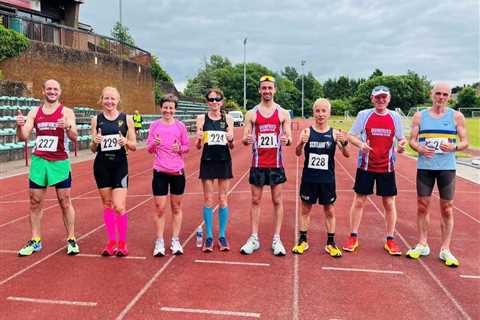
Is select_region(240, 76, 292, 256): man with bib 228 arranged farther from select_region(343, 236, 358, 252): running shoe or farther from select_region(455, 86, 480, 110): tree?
select_region(455, 86, 480, 110): tree

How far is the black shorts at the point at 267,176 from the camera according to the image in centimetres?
477

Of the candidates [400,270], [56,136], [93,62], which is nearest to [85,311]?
[56,136]

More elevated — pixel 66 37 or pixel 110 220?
pixel 66 37

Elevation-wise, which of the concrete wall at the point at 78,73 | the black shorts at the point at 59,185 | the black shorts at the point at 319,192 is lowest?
the black shorts at the point at 319,192

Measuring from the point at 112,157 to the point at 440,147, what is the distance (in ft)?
12.1

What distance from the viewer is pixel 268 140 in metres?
4.73

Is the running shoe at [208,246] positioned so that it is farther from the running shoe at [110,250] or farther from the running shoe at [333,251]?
the running shoe at [333,251]

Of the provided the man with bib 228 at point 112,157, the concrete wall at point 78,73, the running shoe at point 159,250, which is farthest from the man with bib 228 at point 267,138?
the concrete wall at point 78,73

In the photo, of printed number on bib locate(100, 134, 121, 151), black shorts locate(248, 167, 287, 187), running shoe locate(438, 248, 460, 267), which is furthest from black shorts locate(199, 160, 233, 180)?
running shoe locate(438, 248, 460, 267)

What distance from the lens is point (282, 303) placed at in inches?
139

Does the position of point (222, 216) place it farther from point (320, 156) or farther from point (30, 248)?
point (30, 248)

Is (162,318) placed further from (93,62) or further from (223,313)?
(93,62)

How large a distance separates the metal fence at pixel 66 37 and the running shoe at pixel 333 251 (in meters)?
18.5

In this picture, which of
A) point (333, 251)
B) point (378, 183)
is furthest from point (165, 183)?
point (378, 183)
